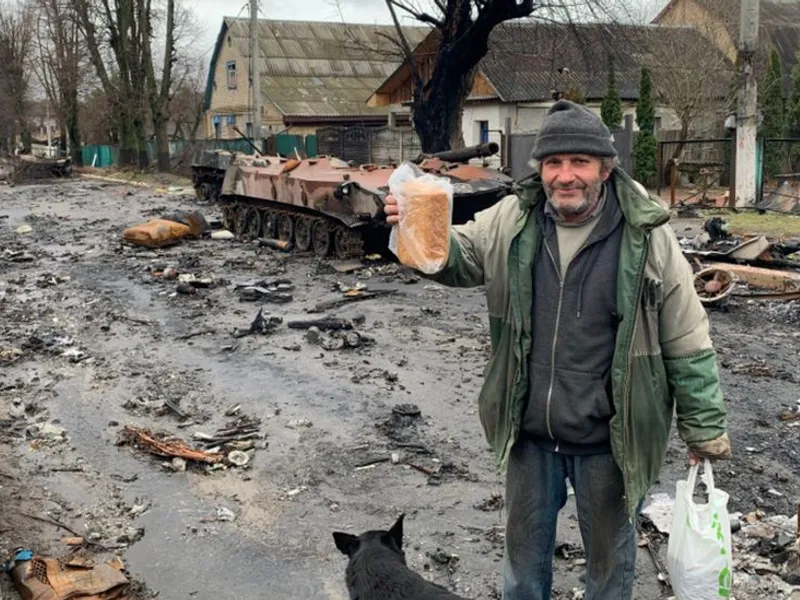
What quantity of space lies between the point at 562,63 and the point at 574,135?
91.6 feet

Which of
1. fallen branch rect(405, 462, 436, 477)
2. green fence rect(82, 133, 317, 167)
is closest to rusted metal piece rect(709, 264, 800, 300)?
fallen branch rect(405, 462, 436, 477)

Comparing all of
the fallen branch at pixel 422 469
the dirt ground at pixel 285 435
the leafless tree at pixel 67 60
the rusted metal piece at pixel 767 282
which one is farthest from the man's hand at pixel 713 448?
the leafless tree at pixel 67 60

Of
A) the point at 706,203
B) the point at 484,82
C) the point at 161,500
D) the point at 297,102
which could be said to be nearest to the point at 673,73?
the point at 484,82

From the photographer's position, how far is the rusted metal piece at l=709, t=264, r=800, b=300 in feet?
34.2

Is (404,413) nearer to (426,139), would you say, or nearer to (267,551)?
(267,551)

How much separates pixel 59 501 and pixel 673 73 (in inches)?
992

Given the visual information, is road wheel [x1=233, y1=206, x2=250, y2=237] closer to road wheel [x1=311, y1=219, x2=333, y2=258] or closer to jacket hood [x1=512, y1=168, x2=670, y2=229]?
road wheel [x1=311, y1=219, x2=333, y2=258]

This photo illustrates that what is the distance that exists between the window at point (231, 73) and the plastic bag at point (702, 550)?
47.8m

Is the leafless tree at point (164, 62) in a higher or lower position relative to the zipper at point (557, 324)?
higher

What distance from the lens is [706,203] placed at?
19719 mm

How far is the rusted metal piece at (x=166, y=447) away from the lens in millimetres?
6211

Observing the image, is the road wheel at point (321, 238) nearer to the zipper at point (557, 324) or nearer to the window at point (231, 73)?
the zipper at point (557, 324)

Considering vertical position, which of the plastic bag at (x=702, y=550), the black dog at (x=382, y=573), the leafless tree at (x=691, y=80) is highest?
the leafless tree at (x=691, y=80)

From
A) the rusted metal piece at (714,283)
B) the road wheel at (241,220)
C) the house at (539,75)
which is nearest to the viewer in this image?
the rusted metal piece at (714,283)
